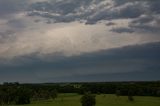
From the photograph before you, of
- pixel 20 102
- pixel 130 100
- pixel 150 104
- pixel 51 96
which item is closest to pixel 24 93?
pixel 20 102

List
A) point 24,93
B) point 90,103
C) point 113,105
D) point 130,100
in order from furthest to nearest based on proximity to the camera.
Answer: point 24,93
point 130,100
point 113,105
point 90,103

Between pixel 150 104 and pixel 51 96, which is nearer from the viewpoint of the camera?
pixel 150 104

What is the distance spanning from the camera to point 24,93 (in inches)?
7411

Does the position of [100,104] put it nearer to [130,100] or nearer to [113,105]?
[113,105]

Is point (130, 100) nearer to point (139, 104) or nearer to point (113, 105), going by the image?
point (139, 104)

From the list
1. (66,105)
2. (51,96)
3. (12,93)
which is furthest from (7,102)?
(66,105)

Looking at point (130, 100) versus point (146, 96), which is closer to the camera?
point (130, 100)

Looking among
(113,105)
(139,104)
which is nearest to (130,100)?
(139,104)

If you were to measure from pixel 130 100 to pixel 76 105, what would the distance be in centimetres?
3631

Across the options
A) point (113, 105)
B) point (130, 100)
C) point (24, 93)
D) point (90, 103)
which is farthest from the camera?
point (24, 93)

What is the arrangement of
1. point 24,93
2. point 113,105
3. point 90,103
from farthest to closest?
1. point 24,93
2. point 113,105
3. point 90,103

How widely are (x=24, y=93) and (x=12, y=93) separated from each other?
13135 mm

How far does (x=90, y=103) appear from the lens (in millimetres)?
136000

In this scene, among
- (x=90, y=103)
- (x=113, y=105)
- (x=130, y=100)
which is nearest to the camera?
(x=90, y=103)
